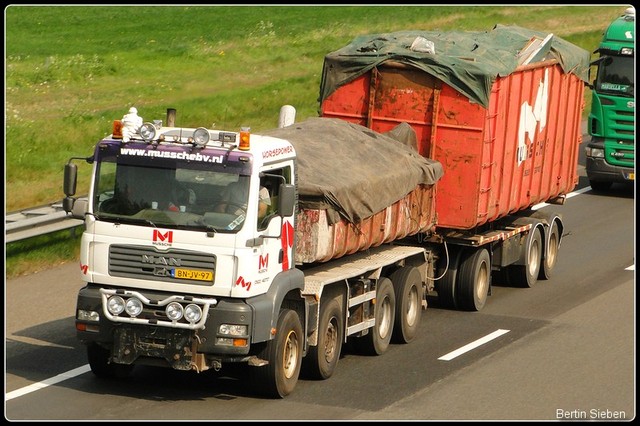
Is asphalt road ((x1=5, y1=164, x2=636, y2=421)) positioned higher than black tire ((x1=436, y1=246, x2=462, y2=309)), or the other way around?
black tire ((x1=436, y1=246, x2=462, y2=309))

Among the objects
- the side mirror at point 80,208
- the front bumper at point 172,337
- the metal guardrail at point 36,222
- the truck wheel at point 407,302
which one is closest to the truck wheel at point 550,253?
the truck wheel at point 407,302

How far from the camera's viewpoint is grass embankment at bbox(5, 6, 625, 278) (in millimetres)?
27250

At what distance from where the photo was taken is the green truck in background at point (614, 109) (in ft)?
89.5

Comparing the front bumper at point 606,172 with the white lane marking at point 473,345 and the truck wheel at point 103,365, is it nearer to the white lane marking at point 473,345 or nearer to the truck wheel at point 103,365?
the white lane marking at point 473,345

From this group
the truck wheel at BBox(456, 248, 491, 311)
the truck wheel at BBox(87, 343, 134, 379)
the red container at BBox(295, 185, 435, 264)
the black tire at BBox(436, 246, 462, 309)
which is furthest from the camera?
the black tire at BBox(436, 246, 462, 309)

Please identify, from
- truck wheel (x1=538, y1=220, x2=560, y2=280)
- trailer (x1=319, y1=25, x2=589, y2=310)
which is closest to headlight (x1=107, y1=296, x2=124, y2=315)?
trailer (x1=319, y1=25, x2=589, y2=310)

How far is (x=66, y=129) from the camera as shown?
29.7 m

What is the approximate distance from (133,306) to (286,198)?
192 cm

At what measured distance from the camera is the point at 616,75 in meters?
27.5

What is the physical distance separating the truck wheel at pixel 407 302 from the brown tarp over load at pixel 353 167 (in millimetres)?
1096

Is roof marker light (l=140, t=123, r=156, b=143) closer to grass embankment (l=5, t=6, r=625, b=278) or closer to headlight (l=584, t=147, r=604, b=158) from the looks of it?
grass embankment (l=5, t=6, r=625, b=278)

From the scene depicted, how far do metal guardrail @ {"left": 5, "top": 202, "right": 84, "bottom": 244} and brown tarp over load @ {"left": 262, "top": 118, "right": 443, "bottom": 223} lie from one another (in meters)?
4.50

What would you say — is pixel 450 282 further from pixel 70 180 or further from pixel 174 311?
pixel 70 180

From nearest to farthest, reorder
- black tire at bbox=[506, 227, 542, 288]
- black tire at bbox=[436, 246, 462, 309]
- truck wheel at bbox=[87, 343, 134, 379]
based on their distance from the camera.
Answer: truck wheel at bbox=[87, 343, 134, 379] < black tire at bbox=[436, 246, 462, 309] < black tire at bbox=[506, 227, 542, 288]
